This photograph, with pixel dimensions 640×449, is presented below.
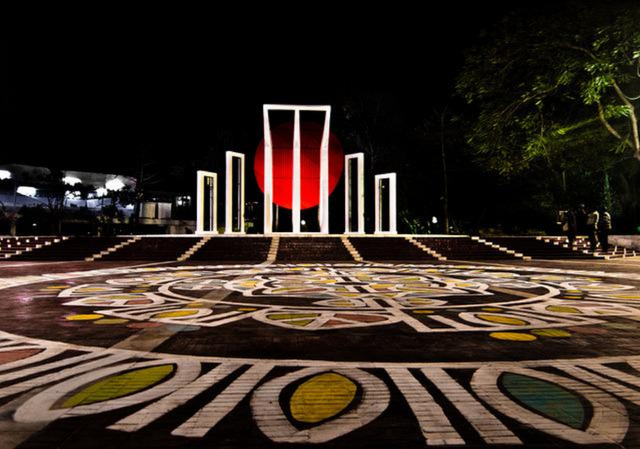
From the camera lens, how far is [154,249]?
933 inches

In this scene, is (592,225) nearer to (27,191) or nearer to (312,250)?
(312,250)

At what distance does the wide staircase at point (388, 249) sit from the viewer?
2327cm

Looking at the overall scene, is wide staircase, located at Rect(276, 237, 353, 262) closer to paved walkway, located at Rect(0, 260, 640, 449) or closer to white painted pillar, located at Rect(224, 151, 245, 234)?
white painted pillar, located at Rect(224, 151, 245, 234)

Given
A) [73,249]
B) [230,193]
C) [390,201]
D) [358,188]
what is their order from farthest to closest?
[358,188], [390,201], [230,193], [73,249]

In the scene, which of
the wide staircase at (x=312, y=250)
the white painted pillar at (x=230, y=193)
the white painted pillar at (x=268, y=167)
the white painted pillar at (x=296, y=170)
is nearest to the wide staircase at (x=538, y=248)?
the wide staircase at (x=312, y=250)

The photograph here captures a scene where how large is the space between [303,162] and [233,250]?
8473 mm

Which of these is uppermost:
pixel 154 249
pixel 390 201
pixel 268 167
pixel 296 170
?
pixel 268 167

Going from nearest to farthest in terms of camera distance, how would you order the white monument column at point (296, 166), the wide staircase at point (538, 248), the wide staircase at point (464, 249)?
the wide staircase at point (464, 249)
the wide staircase at point (538, 248)
the white monument column at point (296, 166)

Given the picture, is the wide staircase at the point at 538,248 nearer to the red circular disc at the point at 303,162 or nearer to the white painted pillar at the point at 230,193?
the red circular disc at the point at 303,162

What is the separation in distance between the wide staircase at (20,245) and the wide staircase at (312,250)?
492 inches

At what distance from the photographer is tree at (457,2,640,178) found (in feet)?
45.3

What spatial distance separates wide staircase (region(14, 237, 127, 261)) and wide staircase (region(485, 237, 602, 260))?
2117cm

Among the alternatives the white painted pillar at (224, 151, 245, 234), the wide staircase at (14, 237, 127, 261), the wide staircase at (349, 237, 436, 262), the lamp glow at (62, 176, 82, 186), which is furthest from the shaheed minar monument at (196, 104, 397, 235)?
the lamp glow at (62, 176, 82, 186)

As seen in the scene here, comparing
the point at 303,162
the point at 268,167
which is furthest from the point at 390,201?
the point at 268,167
